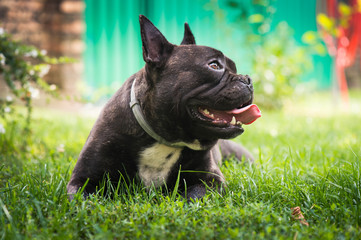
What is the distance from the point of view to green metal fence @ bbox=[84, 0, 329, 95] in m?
8.86

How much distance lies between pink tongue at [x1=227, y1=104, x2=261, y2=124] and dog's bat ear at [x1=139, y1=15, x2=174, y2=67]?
579mm

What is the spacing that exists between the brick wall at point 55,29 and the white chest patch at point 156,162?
6235 millimetres

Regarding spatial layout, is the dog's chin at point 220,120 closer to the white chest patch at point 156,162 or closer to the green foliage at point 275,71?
the white chest patch at point 156,162

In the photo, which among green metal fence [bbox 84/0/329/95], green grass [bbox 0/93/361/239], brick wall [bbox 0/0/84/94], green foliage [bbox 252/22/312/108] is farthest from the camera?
green metal fence [bbox 84/0/329/95]

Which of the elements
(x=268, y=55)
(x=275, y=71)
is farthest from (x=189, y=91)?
(x=268, y=55)

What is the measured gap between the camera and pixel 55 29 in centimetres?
862

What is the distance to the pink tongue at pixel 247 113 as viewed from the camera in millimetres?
2492

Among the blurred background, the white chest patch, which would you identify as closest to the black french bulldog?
the white chest patch

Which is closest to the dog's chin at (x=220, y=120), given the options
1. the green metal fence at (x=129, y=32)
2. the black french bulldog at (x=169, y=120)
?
the black french bulldog at (x=169, y=120)

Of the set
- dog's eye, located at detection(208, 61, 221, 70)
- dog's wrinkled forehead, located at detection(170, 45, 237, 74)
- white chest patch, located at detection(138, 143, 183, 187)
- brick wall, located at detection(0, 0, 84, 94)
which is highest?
brick wall, located at detection(0, 0, 84, 94)

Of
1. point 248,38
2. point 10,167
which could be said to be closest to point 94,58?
point 248,38

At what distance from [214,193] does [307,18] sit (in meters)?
9.92

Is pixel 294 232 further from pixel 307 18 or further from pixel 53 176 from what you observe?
pixel 307 18

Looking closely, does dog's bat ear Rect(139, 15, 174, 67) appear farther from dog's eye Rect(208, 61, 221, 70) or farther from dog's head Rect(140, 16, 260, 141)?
dog's eye Rect(208, 61, 221, 70)
